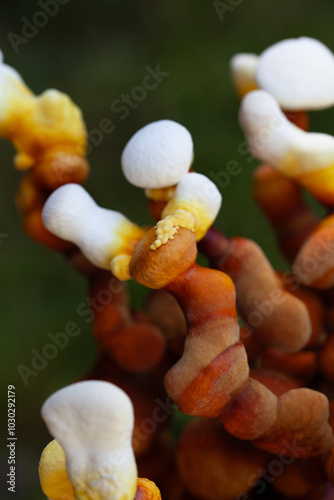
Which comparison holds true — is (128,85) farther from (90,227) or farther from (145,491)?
(145,491)

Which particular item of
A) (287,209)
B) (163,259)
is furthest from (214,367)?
(287,209)

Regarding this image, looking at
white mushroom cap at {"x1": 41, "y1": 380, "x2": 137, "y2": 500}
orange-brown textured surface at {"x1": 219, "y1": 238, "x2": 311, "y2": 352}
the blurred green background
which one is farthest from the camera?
the blurred green background

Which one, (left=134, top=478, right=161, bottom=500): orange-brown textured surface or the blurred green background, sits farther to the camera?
the blurred green background

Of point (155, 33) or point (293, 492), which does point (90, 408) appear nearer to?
point (293, 492)

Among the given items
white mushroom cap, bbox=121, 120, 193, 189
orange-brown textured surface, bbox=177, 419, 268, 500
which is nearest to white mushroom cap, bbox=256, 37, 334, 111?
white mushroom cap, bbox=121, 120, 193, 189

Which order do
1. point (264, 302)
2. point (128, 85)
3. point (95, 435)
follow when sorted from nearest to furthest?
point (95, 435) → point (264, 302) → point (128, 85)

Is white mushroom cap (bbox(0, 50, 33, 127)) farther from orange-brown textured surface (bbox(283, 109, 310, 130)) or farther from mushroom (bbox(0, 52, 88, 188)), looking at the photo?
orange-brown textured surface (bbox(283, 109, 310, 130))

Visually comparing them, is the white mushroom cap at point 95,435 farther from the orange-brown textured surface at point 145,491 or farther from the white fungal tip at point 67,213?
the white fungal tip at point 67,213

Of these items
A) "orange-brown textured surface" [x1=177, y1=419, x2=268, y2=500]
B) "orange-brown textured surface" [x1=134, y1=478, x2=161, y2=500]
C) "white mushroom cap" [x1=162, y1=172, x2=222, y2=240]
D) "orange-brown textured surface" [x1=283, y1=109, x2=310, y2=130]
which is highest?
"orange-brown textured surface" [x1=283, y1=109, x2=310, y2=130]
